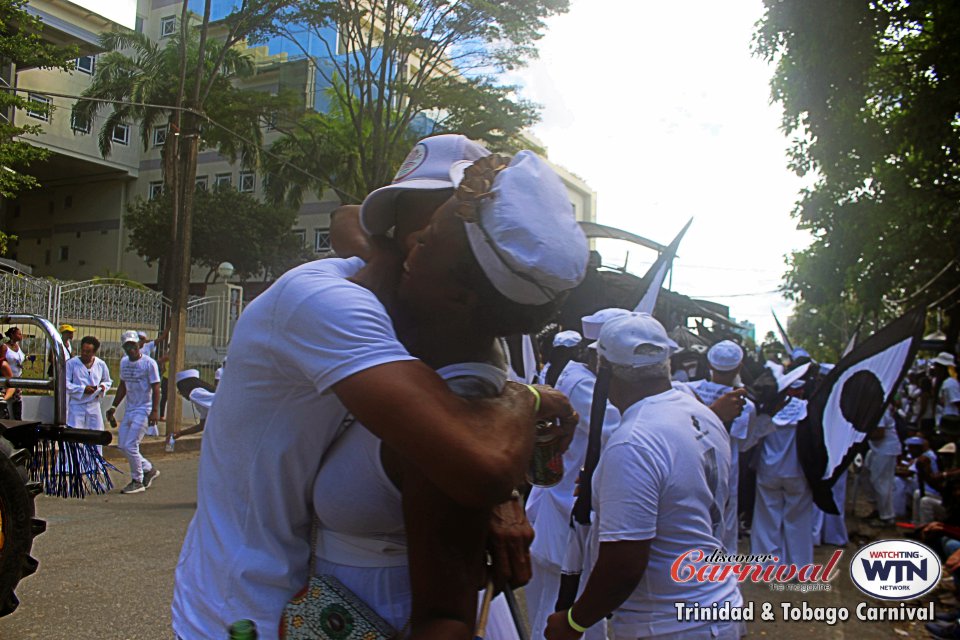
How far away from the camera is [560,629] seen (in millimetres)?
2693

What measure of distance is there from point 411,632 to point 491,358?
0.47m

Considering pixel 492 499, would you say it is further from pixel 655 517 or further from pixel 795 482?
pixel 795 482

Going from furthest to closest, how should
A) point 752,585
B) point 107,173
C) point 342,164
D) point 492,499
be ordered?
point 107,173 < point 342,164 < point 752,585 < point 492,499

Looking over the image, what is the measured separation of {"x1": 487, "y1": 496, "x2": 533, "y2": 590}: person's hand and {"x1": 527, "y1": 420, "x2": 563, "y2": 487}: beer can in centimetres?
14

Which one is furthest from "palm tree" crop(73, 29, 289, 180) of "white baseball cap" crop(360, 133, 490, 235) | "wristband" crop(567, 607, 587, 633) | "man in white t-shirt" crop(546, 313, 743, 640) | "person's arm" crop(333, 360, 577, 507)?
"person's arm" crop(333, 360, 577, 507)

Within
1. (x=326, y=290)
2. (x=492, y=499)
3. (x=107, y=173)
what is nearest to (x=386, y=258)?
(x=326, y=290)

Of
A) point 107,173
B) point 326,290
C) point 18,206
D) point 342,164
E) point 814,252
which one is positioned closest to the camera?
point 326,290

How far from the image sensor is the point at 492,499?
3.51 ft

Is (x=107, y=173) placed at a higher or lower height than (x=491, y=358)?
higher

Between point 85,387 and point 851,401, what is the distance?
934cm

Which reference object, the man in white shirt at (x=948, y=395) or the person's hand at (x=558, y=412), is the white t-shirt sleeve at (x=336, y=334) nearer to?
the person's hand at (x=558, y=412)

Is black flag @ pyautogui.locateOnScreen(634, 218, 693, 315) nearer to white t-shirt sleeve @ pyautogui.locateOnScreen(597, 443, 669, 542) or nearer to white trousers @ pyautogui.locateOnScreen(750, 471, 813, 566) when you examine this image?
white t-shirt sleeve @ pyautogui.locateOnScreen(597, 443, 669, 542)

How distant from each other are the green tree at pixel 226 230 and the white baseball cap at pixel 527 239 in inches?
1223

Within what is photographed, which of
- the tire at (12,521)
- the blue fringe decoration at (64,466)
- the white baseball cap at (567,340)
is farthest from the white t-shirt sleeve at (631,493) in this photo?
the white baseball cap at (567,340)
